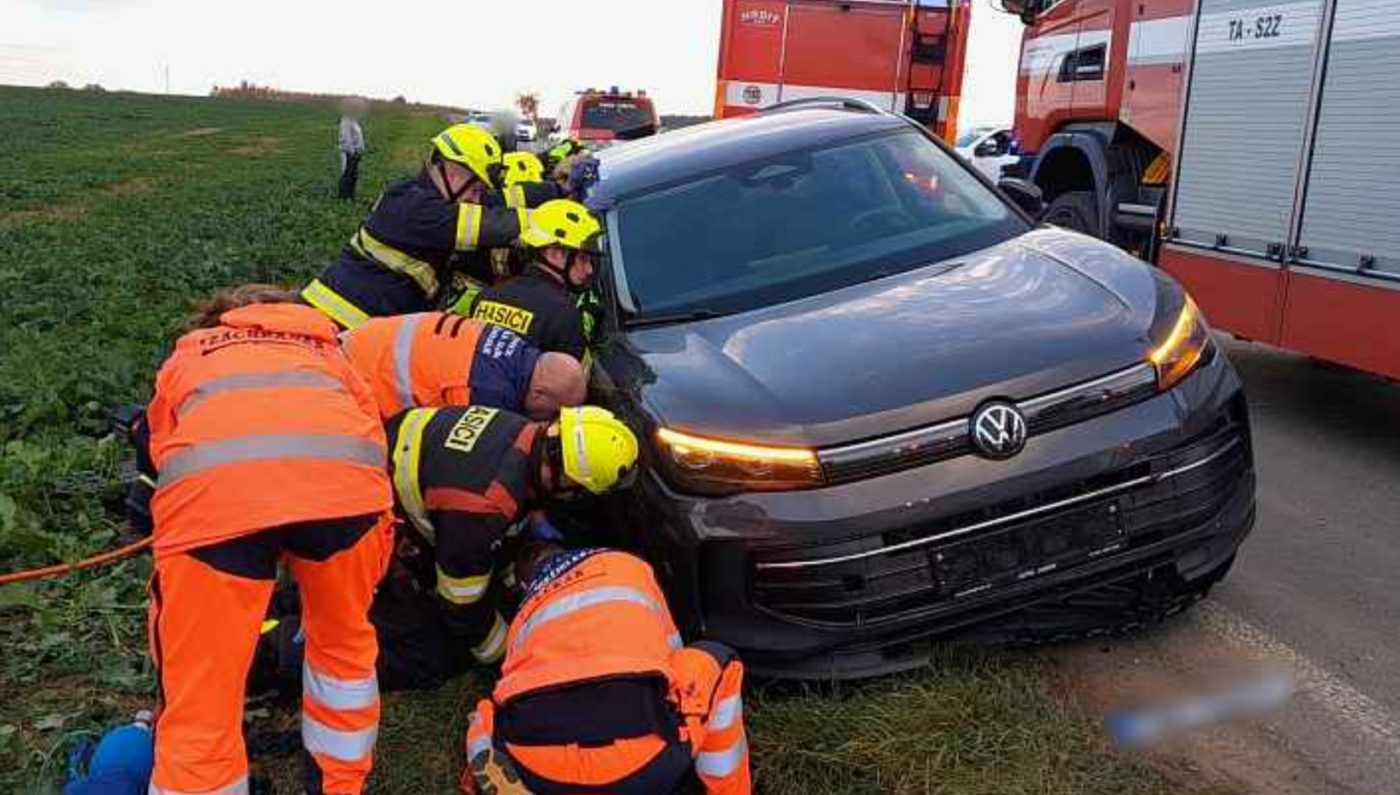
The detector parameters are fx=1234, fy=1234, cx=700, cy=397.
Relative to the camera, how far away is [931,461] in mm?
3256

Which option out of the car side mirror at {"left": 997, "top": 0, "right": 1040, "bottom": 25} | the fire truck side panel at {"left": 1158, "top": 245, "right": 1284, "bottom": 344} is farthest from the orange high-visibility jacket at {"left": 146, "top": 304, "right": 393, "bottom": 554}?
the car side mirror at {"left": 997, "top": 0, "right": 1040, "bottom": 25}

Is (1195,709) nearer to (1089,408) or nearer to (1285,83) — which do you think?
(1089,408)

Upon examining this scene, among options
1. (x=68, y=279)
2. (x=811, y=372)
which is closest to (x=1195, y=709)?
(x=811, y=372)

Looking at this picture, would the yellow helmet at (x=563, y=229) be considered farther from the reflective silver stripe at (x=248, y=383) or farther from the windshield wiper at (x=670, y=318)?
the reflective silver stripe at (x=248, y=383)

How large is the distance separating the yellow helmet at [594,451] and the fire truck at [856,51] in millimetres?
11219

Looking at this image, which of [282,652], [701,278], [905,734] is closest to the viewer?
[905,734]

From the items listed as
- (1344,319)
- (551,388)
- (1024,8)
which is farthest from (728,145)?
(1024,8)

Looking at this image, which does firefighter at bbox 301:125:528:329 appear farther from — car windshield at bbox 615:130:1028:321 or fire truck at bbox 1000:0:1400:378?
fire truck at bbox 1000:0:1400:378

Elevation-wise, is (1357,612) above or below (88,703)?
above

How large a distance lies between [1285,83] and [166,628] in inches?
227

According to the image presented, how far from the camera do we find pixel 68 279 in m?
10.7

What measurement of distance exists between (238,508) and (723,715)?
3.96 ft

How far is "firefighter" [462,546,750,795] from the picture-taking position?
9.00ft

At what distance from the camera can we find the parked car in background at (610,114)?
718 inches
